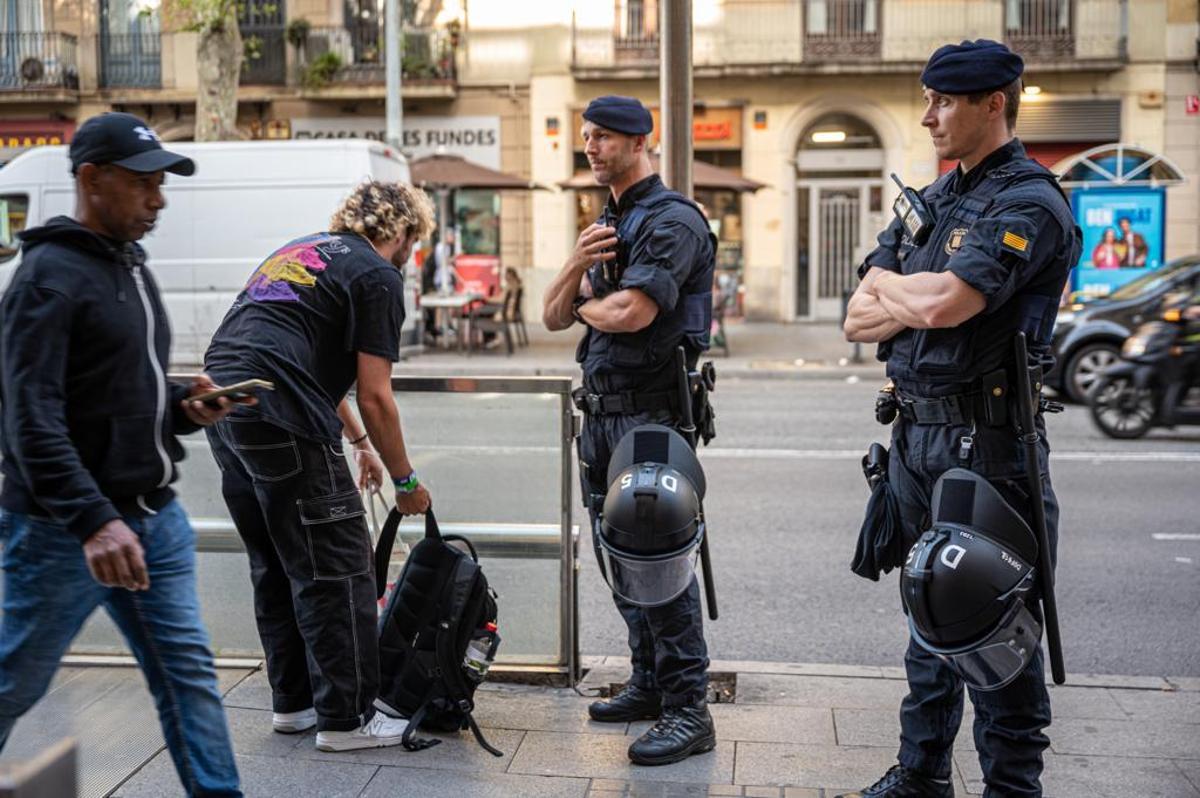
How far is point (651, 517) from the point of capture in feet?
12.9

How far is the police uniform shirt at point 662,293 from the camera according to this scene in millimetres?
4152

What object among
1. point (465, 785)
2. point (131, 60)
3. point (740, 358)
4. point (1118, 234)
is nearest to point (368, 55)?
point (131, 60)

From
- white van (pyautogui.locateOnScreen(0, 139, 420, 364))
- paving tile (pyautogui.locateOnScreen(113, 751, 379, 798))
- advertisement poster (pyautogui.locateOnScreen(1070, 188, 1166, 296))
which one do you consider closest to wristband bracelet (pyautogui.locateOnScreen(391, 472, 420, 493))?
paving tile (pyautogui.locateOnScreen(113, 751, 379, 798))

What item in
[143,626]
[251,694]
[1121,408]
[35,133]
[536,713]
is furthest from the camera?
[35,133]

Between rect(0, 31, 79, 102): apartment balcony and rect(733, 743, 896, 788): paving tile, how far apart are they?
25842mm

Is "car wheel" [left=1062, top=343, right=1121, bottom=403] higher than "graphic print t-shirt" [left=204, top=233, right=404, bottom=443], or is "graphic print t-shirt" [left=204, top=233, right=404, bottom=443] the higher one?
"graphic print t-shirt" [left=204, top=233, right=404, bottom=443]

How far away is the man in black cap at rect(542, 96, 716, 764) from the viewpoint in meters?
4.14

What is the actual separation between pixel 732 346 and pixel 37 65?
608 inches

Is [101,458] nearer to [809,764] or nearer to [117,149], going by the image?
[117,149]

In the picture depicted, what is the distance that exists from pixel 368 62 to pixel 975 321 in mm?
23979

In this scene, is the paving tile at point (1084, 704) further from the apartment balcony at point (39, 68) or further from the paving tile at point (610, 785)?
the apartment balcony at point (39, 68)

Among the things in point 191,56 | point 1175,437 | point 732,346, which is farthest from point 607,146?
point 191,56

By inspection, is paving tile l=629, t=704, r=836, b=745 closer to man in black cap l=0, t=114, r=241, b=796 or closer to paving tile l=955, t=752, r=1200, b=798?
paving tile l=955, t=752, r=1200, b=798

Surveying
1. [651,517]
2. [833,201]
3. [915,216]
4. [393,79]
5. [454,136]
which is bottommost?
[651,517]
